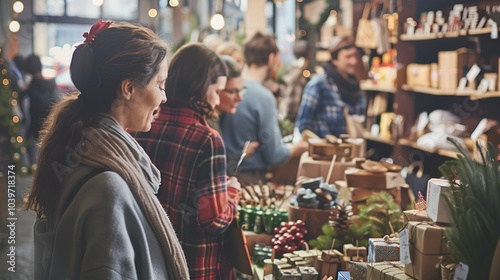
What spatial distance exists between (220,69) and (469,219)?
5.24ft

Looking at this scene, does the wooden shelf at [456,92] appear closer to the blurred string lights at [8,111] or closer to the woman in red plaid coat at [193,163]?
the woman in red plaid coat at [193,163]

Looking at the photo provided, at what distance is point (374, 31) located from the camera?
316 inches

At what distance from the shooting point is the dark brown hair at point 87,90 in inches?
85.4

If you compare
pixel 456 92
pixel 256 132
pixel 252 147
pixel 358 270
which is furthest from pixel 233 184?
pixel 456 92

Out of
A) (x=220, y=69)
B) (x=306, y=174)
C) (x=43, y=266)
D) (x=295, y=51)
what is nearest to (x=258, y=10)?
(x=295, y=51)

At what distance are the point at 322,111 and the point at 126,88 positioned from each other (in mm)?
4139

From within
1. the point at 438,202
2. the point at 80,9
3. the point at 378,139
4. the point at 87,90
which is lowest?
the point at 378,139

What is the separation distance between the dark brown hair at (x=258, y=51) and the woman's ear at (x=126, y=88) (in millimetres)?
3592

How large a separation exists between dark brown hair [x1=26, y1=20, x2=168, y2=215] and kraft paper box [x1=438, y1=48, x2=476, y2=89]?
4255mm

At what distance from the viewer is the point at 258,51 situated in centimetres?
580

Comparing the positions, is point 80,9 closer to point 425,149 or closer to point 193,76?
point 425,149

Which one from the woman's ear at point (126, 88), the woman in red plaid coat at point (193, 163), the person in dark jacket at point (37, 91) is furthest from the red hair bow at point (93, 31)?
the person in dark jacket at point (37, 91)

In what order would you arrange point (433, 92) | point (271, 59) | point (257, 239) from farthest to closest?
1. point (433, 92)
2. point (271, 59)
3. point (257, 239)

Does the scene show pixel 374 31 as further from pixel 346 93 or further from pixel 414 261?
pixel 414 261
